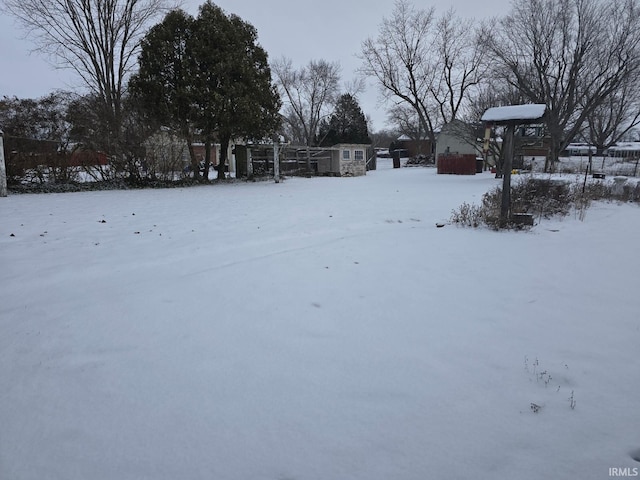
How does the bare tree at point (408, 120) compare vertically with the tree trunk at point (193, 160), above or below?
above

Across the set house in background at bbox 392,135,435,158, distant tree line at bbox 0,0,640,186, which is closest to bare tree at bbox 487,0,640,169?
distant tree line at bbox 0,0,640,186

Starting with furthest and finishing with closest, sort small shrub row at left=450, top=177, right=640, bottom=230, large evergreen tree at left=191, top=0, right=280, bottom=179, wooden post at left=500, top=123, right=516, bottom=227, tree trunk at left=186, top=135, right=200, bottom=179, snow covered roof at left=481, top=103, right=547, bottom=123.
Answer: tree trunk at left=186, top=135, right=200, bottom=179, large evergreen tree at left=191, top=0, right=280, bottom=179, small shrub row at left=450, top=177, right=640, bottom=230, wooden post at left=500, top=123, right=516, bottom=227, snow covered roof at left=481, top=103, right=547, bottom=123

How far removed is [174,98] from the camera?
14445 millimetres

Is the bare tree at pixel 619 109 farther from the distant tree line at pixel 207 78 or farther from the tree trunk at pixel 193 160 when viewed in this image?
the tree trunk at pixel 193 160

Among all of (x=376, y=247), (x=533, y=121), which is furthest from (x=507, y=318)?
(x=533, y=121)

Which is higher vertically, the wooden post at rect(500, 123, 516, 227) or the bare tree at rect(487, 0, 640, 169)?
the bare tree at rect(487, 0, 640, 169)

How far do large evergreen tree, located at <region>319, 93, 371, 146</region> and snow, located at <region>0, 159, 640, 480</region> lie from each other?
4072 cm

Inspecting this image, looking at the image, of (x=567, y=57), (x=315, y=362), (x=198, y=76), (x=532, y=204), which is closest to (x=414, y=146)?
(x=567, y=57)

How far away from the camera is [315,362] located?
7.79 feet

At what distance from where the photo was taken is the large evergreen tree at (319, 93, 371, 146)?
144 ft

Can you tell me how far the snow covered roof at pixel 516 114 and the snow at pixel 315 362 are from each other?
2.20 m

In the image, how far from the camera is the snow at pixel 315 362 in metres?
1.66

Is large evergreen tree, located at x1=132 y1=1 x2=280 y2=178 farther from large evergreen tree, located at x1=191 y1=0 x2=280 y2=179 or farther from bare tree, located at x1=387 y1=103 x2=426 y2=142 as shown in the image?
bare tree, located at x1=387 y1=103 x2=426 y2=142

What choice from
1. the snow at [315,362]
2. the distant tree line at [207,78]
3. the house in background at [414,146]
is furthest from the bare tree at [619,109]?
the snow at [315,362]
